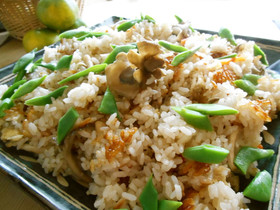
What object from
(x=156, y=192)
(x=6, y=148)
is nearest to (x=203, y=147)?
(x=156, y=192)

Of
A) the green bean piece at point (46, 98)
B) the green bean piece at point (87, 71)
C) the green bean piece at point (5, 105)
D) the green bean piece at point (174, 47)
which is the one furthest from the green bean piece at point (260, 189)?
the green bean piece at point (5, 105)

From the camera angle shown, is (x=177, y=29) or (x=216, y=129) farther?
(x=177, y=29)

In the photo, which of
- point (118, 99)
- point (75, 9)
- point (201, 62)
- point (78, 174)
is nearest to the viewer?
point (78, 174)

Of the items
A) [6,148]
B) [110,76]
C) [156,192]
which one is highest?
[110,76]

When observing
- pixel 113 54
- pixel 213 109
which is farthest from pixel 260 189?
pixel 113 54

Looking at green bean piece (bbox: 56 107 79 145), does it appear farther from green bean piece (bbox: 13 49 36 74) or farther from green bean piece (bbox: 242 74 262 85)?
green bean piece (bbox: 242 74 262 85)

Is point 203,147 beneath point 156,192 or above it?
above

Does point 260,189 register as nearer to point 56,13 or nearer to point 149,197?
point 149,197

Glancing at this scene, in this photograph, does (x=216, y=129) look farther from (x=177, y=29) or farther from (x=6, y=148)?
(x=6, y=148)
